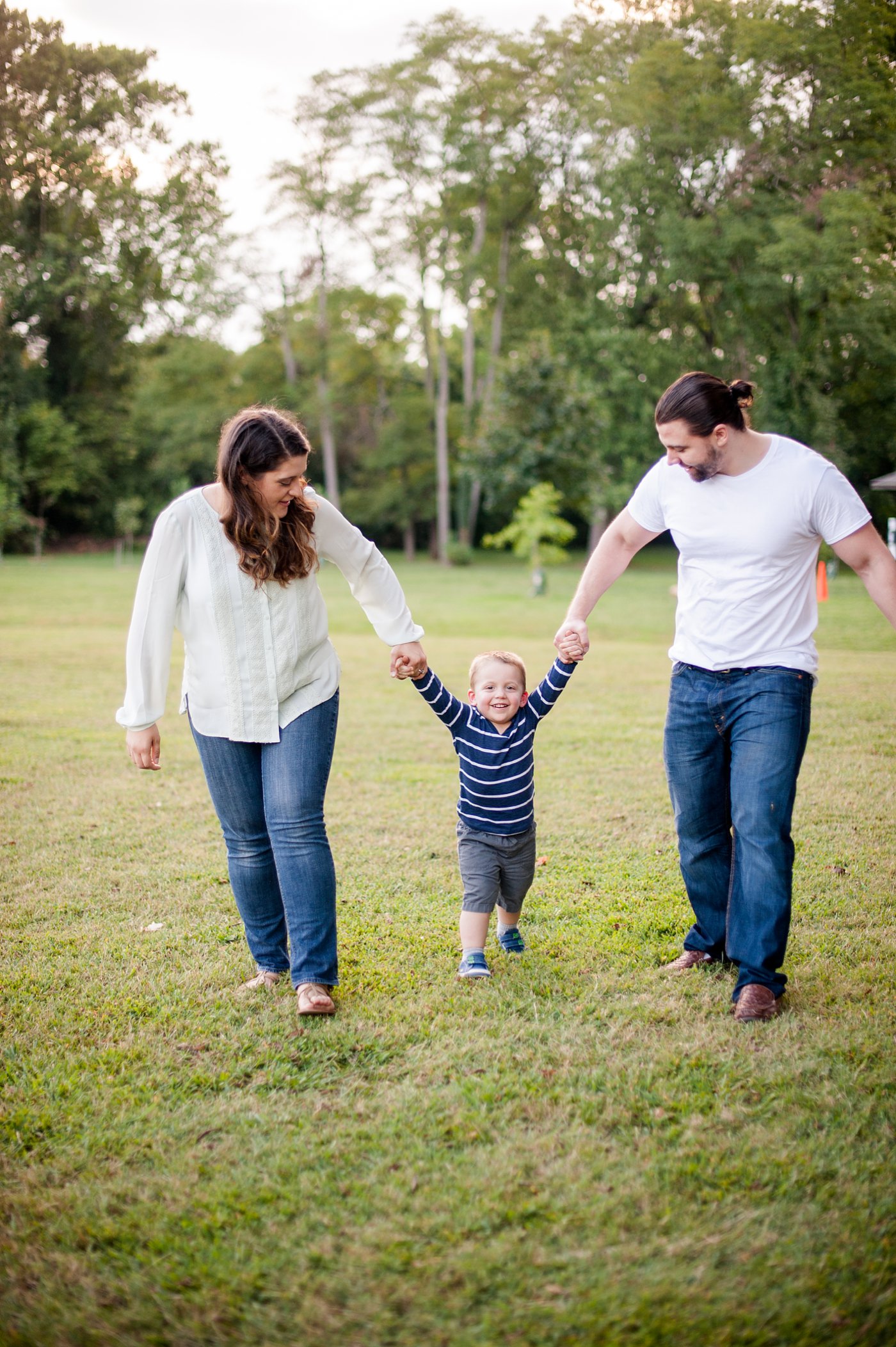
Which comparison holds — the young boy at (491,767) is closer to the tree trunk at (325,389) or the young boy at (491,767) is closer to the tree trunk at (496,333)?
the tree trunk at (496,333)

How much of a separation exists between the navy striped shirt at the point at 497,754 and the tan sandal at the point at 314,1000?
808 mm

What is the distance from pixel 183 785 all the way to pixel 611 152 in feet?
111

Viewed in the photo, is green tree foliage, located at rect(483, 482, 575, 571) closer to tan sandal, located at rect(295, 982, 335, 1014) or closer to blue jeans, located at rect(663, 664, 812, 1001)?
blue jeans, located at rect(663, 664, 812, 1001)

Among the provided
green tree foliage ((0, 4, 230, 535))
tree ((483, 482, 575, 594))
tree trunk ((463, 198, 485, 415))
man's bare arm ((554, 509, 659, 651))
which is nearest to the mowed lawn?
man's bare arm ((554, 509, 659, 651))

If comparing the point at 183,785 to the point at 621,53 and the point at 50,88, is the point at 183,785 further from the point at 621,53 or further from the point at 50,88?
the point at 50,88

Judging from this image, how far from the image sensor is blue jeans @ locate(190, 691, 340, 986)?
11.0 ft

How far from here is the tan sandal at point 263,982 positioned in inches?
143

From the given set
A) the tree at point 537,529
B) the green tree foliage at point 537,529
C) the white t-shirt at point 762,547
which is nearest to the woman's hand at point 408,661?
the white t-shirt at point 762,547

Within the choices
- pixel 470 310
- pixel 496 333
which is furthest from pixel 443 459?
pixel 470 310

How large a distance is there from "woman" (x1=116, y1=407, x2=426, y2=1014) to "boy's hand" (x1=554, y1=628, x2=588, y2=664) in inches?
32.7

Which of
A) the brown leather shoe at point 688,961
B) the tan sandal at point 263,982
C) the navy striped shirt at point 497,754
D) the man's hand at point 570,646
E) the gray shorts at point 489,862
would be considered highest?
the man's hand at point 570,646

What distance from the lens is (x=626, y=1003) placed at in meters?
3.48

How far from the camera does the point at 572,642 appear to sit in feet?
12.0

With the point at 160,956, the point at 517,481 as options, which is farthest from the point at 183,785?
the point at 517,481
